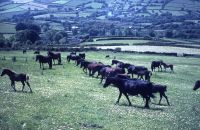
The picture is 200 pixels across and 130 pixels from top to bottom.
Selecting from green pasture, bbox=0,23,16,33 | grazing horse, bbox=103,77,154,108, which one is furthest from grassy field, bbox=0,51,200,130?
green pasture, bbox=0,23,16,33

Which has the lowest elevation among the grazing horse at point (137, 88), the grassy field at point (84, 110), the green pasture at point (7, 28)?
the grassy field at point (84, 110)

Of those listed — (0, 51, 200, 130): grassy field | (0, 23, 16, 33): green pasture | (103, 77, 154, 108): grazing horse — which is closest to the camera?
(0, 51, 200, 130): grassy field

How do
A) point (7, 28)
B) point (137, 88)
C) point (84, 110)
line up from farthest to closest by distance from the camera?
point (7, 28), point (137, 88), point (84, 110)

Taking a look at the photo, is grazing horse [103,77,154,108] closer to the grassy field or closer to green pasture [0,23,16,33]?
the grassy field

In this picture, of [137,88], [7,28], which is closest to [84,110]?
[137,88]

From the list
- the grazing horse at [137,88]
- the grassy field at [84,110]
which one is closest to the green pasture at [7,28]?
the grassy field at [84,110]

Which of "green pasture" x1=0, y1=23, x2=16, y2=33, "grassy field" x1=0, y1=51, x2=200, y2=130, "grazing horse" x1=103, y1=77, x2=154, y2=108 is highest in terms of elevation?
"green pasture" x1=0, y1=23, x2=16, y2=33

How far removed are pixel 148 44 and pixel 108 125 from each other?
9594 cm

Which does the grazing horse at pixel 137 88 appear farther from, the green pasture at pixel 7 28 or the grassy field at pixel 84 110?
the green pasture at pixel 7 28

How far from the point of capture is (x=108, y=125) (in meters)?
23.3

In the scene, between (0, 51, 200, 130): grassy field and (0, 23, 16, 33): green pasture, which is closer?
(0, 51, 200, 130): grassy field

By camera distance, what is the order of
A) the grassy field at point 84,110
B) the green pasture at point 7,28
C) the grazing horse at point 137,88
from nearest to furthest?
the grassy field at point 84,110 < the grazing horse at point 137,88 < the green pasture at point 7,28

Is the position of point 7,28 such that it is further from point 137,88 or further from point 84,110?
point 84,110

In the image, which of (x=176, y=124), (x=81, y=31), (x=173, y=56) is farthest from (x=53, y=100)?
(x=81, y=31)
